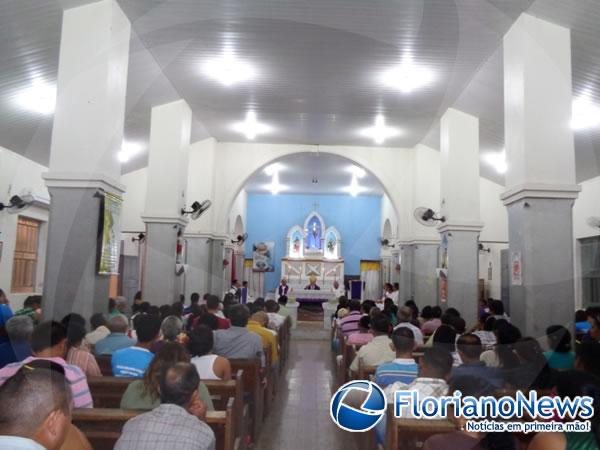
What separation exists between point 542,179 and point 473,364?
2559 millimetres

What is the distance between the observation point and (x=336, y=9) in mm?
5672

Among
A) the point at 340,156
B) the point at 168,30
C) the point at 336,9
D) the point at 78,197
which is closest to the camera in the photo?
the point at 78,197

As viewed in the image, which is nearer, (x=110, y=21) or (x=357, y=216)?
(x=110, y=21)

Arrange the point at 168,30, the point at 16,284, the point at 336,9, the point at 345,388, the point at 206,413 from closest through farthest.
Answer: the point at 206,413 → the point at 345,388 → the point at 336,9 → the point at 168,30 → the point at 16,284

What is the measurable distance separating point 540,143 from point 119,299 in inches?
191

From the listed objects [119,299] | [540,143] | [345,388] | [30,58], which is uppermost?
[30,58]

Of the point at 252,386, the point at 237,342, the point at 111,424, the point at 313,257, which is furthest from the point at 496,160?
the point at 111,424

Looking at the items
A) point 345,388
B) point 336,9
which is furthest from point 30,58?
point 345,388

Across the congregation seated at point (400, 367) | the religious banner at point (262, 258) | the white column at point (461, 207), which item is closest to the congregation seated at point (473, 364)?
the congregation seated at point (400, 367)

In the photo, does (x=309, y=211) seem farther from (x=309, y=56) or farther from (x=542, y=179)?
(x=542, y=179)

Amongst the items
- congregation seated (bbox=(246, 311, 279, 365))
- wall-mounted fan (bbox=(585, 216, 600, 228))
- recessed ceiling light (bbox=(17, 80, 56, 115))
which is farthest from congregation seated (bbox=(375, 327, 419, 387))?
wall-mounted fan (bbox=(585, 216, 600, 228))

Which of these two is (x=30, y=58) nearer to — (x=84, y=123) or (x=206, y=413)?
(x=84, y=123)

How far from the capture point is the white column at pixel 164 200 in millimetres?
7965

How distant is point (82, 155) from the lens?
5172mm
